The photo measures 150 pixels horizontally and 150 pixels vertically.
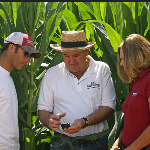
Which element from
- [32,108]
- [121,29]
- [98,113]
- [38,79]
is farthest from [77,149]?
[121,29]

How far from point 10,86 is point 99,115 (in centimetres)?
77

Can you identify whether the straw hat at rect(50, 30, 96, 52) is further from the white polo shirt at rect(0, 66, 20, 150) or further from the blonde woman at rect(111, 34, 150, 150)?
the blonde woman at rect(111, 34, 150, 150)

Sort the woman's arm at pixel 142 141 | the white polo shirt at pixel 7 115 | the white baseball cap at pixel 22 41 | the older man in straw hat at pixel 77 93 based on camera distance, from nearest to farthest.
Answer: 1. the woman's arm at pixel 142 141
2. the white polo shirt at pixel 7 115
3. the white baseball cap at pixel 22 41
4. the older man in straw hat at pixel 77 93

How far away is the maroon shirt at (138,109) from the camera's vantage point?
1735mm

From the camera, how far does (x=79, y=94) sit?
2.41 metres

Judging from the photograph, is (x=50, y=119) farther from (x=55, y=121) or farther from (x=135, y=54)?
(x=135, y=54)

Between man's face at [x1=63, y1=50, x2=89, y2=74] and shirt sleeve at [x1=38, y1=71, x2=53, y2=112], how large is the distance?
0.24m

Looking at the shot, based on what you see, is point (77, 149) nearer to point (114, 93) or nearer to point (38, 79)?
point (114, 93)

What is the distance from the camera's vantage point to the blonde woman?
5.67ft

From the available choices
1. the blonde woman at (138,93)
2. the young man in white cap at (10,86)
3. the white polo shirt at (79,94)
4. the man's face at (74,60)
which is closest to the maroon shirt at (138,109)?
the blonde woman at (138,93)

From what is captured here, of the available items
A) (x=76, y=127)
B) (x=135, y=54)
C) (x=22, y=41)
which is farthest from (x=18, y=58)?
(x=135, y=54)

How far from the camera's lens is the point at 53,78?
2.49 m

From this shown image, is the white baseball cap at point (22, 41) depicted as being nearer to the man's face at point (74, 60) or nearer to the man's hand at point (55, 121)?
the man's face at point (74, 60)

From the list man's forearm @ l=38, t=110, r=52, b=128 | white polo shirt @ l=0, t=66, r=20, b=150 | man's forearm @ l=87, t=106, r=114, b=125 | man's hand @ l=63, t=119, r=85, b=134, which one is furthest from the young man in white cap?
man's forearm @ l=87, t=106, r=114, b=125
